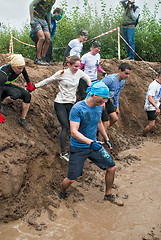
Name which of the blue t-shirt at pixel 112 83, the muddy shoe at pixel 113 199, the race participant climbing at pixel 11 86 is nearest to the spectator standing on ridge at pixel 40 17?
the blue t-shirt at pixel 112 83

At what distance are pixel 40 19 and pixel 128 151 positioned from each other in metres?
4.61

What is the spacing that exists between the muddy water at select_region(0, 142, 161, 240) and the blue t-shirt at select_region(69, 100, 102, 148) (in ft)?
3.66

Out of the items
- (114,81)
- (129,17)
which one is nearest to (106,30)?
(129,17)

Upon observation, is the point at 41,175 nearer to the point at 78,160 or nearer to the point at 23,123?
the point at 78,160

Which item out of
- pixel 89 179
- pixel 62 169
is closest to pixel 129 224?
pixel 89 179

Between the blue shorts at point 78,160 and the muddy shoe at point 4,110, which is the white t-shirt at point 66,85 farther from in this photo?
the blue shorts at point 78,160

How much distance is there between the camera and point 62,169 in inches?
195

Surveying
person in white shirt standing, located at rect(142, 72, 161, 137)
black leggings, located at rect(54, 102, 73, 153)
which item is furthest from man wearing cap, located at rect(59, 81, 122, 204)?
person in white shirt standing, located at rect(142, 72, 161, 137)

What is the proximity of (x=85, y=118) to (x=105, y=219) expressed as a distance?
162 cm

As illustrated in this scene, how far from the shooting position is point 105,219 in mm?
3795

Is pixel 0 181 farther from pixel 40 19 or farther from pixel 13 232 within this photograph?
pixel 40 19

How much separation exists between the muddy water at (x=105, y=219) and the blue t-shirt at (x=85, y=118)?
1115mm

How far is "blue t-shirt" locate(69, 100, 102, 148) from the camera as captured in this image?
368 cm

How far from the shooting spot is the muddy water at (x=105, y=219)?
3383 mm
